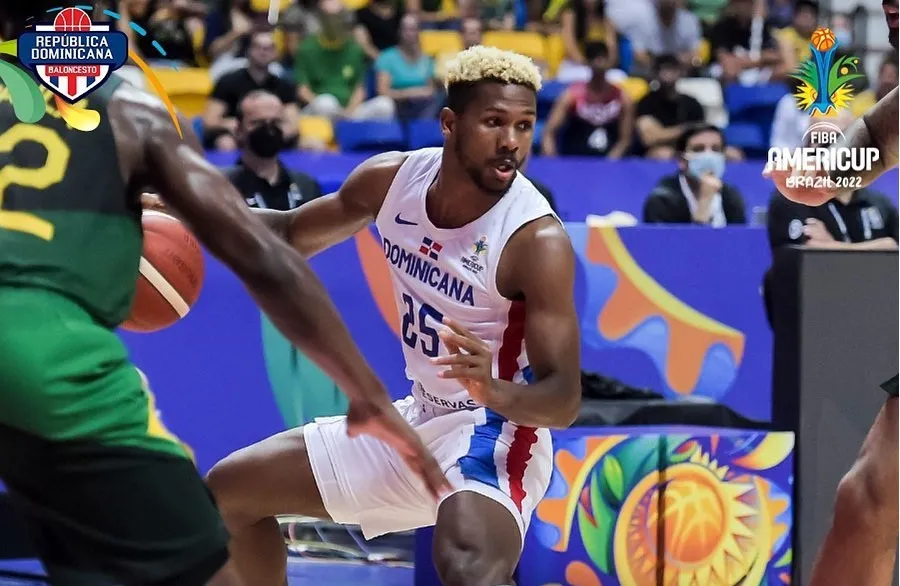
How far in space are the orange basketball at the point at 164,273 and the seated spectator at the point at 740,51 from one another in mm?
7540

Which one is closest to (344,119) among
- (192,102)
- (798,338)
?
(192,102)

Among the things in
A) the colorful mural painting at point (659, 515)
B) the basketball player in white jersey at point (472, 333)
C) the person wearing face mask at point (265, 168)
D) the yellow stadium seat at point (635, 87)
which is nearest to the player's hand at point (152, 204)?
the basketball player in white jersey at point (472, 333)

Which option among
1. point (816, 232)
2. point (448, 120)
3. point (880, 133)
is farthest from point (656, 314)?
point (448, 120)

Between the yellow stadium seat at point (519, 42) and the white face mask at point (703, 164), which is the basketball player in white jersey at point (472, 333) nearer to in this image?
the white face mask at point (703, 164)

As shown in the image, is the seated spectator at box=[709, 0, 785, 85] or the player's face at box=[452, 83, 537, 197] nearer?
the player's face at box=[452, 83, 537, 197]

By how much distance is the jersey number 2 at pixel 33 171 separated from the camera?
8.07ft

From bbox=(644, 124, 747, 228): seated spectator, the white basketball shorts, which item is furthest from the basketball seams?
bbox=(644, 124, 747, 228): seated spectator

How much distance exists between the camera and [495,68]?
12.7 ft

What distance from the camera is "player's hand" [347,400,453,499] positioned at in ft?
8.73

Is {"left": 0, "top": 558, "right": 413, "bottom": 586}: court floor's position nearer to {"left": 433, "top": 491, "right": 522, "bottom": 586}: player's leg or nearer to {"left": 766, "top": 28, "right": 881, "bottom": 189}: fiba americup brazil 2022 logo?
{"left": 433, "top": 491, "right": 522, "bottom": 586}: player's leg

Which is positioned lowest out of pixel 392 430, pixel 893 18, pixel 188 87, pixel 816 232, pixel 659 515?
pixel 659 515

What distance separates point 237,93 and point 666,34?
4.21 meters

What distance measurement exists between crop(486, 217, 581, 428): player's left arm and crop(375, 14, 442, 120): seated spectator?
21.5ft

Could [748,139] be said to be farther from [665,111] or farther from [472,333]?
[472,333]
